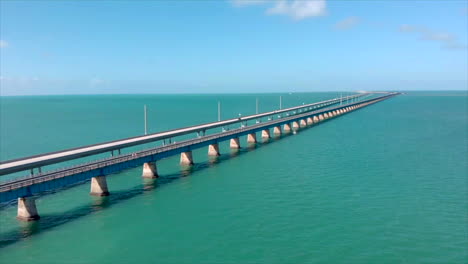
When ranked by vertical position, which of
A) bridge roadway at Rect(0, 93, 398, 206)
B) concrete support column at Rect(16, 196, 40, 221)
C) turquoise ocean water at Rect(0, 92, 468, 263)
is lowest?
turquoise ocean water at Rect(0, 92, 468, 263)

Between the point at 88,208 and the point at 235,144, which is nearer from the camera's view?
the point at 88,208

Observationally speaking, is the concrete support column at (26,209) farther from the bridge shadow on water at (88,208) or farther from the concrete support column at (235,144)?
the concrete support column at (235,144)

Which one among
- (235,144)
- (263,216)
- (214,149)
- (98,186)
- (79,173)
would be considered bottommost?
(263,216)

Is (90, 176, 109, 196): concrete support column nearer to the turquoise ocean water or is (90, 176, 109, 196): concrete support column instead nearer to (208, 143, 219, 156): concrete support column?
the turquoise ocean water

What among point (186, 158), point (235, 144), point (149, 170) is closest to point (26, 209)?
point (149, 170)

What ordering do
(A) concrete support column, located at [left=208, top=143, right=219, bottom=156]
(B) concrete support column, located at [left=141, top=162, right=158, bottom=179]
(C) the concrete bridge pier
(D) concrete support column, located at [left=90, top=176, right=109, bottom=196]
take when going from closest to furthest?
(D) concrete support column, located at [left=90, top=176, right=109, bottom=196], (B) concrete support column, located at [left=141, top=162, right=158, bottom=179], (C) the concrete bridge pier, (A) concrete support column, located at [left=208, top=143, right=219, bottom=156]

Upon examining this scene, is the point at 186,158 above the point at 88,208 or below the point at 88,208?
above

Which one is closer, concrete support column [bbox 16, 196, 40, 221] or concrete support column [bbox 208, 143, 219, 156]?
concrete support column [bbox 16, 196, 40, 221]

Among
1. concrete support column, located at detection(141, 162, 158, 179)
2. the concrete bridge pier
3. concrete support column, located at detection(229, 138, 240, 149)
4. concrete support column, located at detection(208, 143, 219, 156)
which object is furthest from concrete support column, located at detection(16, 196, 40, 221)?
concrete support column, located at detection(229, 138, 240, 149)

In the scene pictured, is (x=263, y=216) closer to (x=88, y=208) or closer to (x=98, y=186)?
(x=88, y=208)

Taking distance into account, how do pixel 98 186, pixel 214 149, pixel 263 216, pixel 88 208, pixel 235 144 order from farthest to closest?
1. pixel 235 144
2. pixel 214 149
3. pixel 98 186
4. pixel 88 208
5. pixel 263 216

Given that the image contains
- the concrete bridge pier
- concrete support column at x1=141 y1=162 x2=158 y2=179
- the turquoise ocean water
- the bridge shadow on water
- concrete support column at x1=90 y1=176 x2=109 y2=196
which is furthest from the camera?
the concrete bridge pier

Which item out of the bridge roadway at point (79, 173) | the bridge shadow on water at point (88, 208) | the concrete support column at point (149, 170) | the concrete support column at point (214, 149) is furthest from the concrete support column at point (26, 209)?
the concrete support column at point (214, 149)
